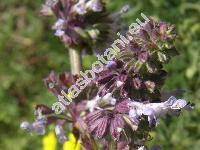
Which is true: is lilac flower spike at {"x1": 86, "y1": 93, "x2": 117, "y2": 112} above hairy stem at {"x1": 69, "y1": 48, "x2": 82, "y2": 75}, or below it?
below

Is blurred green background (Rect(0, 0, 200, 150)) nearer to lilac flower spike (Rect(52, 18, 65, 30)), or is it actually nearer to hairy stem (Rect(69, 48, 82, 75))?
hairy stem (Rect(69, 48, 82, 75))

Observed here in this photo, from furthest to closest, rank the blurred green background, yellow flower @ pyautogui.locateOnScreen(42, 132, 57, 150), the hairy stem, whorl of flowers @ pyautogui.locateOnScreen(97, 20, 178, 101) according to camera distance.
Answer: yellow flower @ pyautogui.locateOnScreen(42, 132, 57, 150), the blurred green background, the hairy stem, whorl of flowers @ pyautogui.locateOnScreen(97, 20, 178, 101)

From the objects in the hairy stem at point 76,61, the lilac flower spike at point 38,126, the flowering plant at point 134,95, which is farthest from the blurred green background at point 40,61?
the flowering plant at point 134,95

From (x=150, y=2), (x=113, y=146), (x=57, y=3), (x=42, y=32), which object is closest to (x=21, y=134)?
(x=42, y=32)

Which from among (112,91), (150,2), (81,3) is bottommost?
(112,91)

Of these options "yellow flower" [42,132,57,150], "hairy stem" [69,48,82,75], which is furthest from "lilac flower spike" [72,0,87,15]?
"yellow flower" [42,132,57,150]

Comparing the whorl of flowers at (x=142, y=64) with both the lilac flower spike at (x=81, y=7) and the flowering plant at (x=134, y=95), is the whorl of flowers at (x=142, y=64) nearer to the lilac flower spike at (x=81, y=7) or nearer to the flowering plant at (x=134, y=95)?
the flowering plant at (x=134, y=95)

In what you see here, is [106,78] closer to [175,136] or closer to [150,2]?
[175,136]
